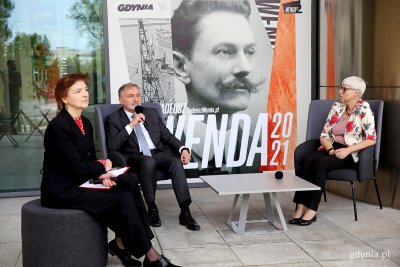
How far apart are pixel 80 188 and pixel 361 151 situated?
2731 mm

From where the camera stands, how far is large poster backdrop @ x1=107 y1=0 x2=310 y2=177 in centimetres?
682

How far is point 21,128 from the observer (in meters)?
6.72

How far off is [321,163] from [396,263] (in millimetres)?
1422

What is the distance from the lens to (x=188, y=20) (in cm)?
691

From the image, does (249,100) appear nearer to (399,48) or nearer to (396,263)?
(399,48)

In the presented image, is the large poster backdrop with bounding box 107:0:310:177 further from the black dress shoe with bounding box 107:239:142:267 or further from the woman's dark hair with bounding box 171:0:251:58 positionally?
the black dress shoe with bounding box 107:239:142:267

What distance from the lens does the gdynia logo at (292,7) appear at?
7184mm

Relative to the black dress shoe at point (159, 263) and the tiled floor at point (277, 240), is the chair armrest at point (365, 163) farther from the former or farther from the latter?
the black dress shoe at point (159, 263)

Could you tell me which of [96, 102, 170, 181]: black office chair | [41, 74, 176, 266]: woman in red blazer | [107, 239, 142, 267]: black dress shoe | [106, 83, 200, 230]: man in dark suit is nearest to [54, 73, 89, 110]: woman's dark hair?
[41, 74, 176, 266]: woman in red blazer

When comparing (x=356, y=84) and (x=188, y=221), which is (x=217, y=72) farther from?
(x=188, y=221)

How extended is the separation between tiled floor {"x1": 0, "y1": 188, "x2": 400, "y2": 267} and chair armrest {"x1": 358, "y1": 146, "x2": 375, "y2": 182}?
0.40 m

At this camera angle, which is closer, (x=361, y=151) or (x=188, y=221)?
(x=188, y=221)

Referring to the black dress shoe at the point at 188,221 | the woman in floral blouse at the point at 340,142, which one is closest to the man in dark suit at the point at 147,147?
the black dress shoe at the point at 188,221

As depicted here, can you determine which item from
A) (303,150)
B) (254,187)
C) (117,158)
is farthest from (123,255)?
(303,150)
